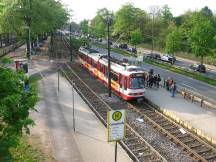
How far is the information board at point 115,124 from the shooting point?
34.0ft

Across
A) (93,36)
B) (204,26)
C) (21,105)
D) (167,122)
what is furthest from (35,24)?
(93,36)

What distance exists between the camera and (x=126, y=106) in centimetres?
2506

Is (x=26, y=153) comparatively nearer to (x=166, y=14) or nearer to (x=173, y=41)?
(x=173, y=41)

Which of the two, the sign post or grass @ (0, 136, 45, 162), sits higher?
the sign post

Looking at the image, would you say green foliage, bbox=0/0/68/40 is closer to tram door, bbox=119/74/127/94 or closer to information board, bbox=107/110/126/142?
tram door, bbox=119/74/127/94

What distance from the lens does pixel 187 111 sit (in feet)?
76.3

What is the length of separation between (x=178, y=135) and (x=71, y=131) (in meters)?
6.35

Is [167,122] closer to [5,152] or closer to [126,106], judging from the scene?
[126,106]

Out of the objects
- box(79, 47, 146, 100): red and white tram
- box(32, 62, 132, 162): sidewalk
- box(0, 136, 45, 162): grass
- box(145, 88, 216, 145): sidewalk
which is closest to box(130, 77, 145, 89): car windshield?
box(79, 47, 146, 100): red and white tram

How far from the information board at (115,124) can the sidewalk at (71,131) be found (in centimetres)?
518

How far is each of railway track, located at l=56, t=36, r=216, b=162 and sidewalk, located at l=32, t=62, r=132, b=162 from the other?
1804mm

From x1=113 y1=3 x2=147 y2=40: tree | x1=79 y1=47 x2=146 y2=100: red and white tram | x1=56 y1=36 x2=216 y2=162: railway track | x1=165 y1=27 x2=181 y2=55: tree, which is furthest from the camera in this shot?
x1=113 y1=3 x2=147 y2=40: tree

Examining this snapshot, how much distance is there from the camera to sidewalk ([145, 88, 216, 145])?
2012 centimetres

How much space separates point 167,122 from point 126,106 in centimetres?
456
